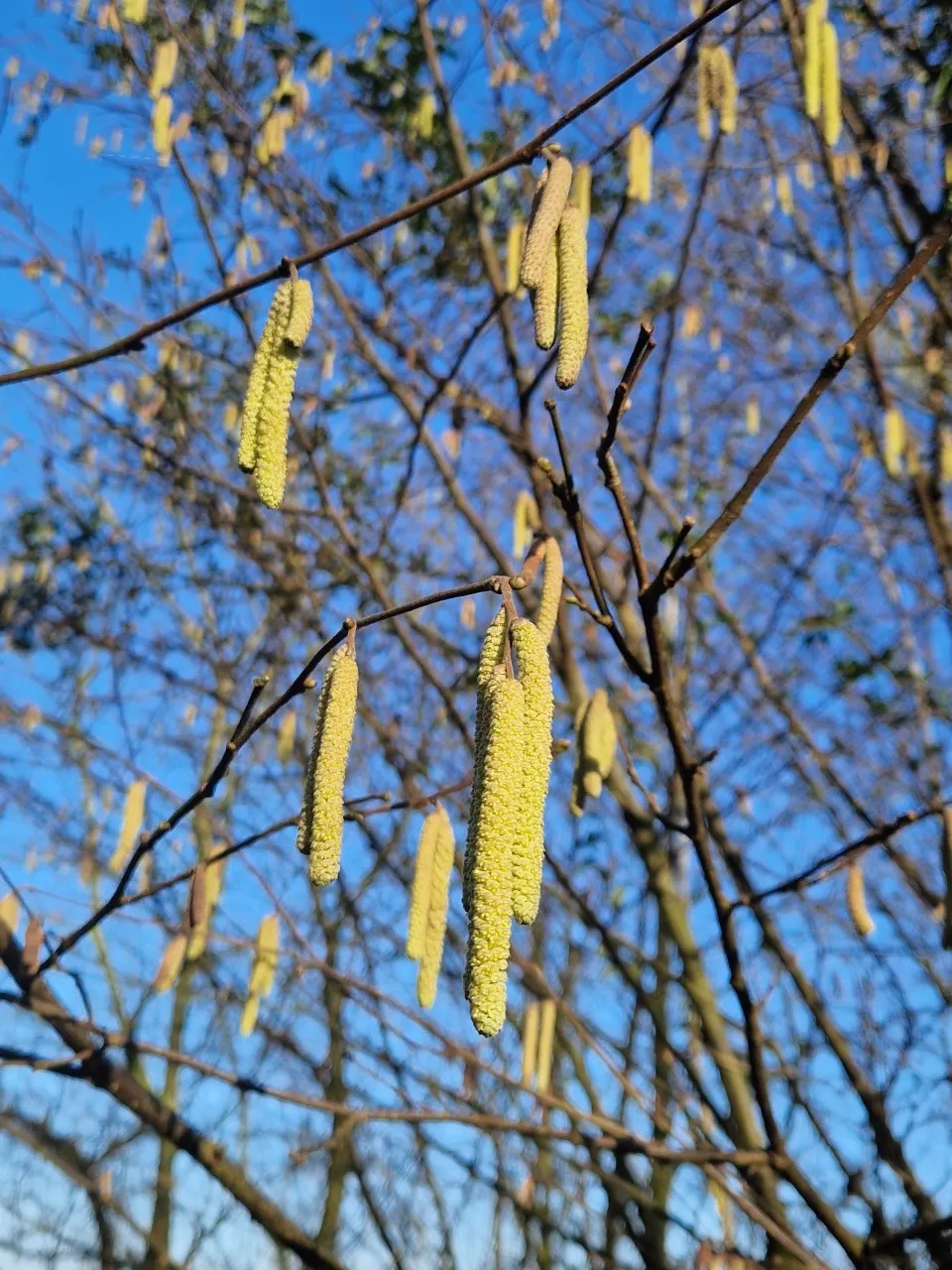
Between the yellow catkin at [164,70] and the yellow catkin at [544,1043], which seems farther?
the yellow catkin at [164,70]

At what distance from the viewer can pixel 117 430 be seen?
384 centimetres

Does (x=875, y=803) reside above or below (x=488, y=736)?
above

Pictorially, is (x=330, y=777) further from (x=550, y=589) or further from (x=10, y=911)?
(x=10, y=911)

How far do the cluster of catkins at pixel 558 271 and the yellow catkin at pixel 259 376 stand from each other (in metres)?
0.33

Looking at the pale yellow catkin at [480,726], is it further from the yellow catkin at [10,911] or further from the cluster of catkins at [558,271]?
the yellow catkin at [10,911]

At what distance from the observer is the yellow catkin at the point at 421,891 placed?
1667 millimetres

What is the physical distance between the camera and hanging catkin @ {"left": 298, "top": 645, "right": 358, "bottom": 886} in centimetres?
113

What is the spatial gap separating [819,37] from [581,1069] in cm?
334

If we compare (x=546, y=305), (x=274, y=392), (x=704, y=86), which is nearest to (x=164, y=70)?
(x=704, y=86)

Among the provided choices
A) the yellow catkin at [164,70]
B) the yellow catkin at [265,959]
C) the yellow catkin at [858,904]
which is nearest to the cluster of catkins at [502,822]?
the yellow catkin at [858,904]

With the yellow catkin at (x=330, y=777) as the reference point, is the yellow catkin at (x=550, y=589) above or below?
above

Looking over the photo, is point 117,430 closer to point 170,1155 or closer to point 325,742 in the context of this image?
point 325,742

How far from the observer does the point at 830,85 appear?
2797mm

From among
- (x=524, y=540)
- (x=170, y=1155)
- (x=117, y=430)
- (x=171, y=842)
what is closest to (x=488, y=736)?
(x=524, y=540)
